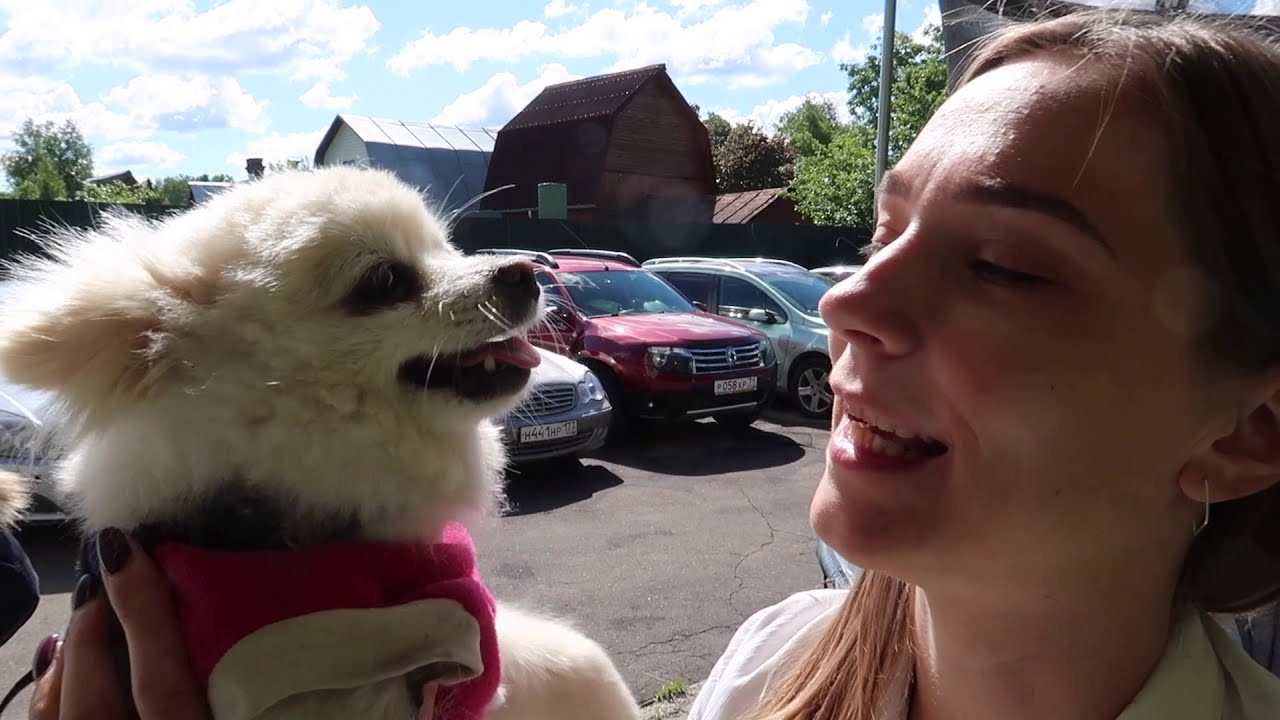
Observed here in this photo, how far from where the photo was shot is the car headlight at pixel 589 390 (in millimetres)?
7664

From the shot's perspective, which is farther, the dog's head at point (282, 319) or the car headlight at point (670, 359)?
the car headlight at point (670, 359)

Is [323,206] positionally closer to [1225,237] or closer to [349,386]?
[349,386]

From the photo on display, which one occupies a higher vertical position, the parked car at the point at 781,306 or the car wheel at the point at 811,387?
the parked car at the point at 781,306

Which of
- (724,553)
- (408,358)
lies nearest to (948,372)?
(408,358)

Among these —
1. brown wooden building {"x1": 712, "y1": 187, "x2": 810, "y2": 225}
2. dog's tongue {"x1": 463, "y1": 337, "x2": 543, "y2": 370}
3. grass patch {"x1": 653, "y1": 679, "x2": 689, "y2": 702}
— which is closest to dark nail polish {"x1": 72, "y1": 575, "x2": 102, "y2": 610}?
dog's tongue {"x1": 463, "y1": 337, "x2": 543, "y2": 370}

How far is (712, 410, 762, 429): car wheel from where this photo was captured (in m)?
9.38

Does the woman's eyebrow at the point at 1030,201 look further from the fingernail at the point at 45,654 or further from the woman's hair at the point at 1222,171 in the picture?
the fingernail at the point at 45,654

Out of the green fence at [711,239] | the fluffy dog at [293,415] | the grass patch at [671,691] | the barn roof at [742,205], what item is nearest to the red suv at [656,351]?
the grass patch at [671,691]

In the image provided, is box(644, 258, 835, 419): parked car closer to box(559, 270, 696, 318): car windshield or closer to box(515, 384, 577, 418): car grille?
box(559, 270, 696, 318): car windshield

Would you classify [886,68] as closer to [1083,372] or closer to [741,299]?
[741,299]

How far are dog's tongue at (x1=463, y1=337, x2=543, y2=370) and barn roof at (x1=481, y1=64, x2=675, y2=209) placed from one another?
27.4 meters

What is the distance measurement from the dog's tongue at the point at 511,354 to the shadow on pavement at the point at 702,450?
6213mm

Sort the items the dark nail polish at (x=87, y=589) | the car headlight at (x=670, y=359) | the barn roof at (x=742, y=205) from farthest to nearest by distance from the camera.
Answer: the barn roof at (x=742, y=205), the car headlight at (x=670, y=359), the dark nail polish at (x=87, y=589)

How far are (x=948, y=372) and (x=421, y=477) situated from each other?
1.12m
